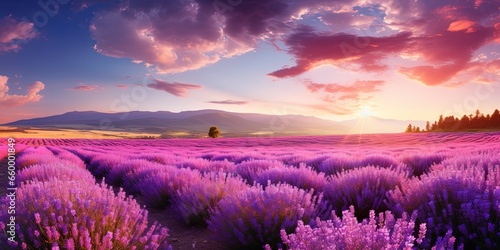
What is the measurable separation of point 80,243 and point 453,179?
123 inches

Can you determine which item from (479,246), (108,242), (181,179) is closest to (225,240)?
(108,242)

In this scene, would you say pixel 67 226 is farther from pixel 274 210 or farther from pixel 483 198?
pixel 483 198

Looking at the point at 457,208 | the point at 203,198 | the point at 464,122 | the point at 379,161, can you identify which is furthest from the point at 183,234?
the point at 464,122

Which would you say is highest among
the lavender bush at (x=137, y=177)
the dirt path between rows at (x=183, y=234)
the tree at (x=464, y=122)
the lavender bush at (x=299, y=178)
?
the tree at (x=464, y=122)

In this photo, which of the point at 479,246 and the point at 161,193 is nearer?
the point at 479,246

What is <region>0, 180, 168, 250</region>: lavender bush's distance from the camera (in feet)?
7.95

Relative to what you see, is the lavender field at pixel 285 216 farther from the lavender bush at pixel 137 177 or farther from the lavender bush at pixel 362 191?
the lavender bush at pixel 137 177

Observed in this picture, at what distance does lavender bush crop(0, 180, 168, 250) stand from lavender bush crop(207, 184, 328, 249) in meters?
0.69

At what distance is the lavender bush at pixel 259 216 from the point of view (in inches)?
122

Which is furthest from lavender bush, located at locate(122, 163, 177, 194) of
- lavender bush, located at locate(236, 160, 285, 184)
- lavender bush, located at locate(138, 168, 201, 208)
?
lavender bush, located at locate(236, 160, 285, 184)

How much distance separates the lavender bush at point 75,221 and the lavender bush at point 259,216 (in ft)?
2.27

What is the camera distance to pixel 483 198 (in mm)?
2777

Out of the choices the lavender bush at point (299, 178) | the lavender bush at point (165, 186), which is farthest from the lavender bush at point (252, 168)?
the lavender bush at point (165, 186)

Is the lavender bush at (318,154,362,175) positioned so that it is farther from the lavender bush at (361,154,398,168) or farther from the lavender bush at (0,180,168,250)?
the lavender bush at (0,180,168,250)
